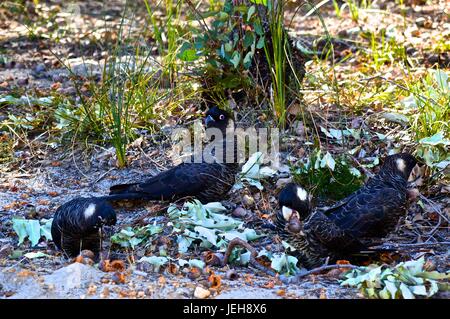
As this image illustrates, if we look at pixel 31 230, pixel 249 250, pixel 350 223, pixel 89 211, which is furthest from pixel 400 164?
pixel 31 230

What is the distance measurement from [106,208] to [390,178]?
2005mm

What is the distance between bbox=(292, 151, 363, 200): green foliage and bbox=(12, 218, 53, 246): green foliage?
1.94 metres

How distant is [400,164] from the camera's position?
581cm

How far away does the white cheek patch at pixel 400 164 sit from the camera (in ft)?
19.0

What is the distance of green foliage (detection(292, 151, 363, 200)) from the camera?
245 inches

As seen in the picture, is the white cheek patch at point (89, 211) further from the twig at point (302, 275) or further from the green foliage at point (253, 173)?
the green foliage at point (253, 173)

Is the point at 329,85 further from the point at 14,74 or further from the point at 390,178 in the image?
the point at 14,74

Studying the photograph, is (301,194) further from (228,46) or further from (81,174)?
(81,174)

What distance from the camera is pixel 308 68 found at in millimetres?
8297

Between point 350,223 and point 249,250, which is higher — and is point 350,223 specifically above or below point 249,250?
above

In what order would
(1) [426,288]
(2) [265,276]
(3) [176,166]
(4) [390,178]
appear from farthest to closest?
(3) [176,166], (4) [390,178], (2) [265,276], (1) [426,288]

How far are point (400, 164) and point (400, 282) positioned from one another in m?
1.59

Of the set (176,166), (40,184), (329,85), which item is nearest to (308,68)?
(329,85)

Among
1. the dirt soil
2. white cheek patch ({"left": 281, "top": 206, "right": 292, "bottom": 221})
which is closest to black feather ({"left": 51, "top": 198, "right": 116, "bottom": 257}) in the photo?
the dirt soil
